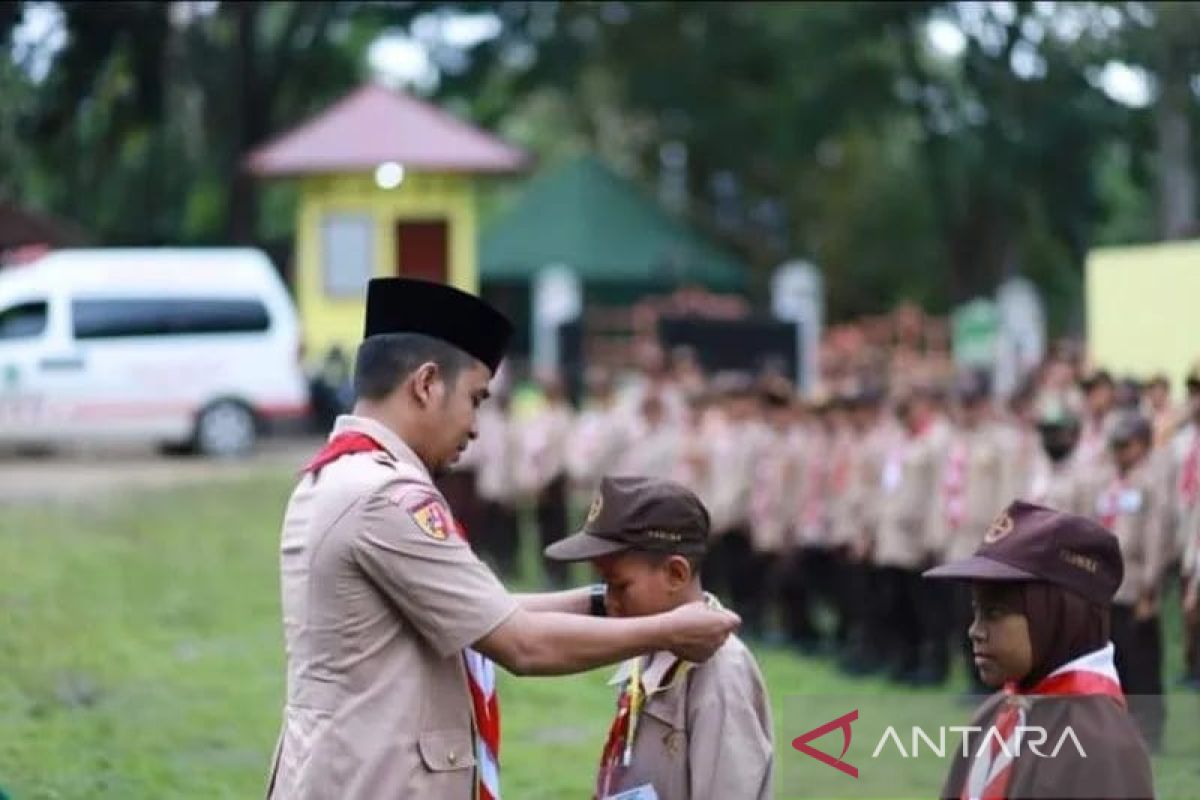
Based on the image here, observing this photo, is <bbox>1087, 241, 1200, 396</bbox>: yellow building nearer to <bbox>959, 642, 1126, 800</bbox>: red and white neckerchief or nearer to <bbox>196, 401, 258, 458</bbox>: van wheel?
<bbox>196, 401, 258, 458</bbox>: van wheel

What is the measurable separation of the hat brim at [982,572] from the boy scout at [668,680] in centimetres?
71

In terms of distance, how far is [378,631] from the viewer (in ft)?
14.7

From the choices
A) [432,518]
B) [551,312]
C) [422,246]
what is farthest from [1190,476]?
[551,312]

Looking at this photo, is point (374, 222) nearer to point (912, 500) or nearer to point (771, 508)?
point (771, 508)

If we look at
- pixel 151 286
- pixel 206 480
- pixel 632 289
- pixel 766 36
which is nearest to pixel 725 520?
pixel 206 480

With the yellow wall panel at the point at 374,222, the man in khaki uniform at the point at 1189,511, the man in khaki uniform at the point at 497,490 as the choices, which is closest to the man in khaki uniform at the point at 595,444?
the man in khaki uniform at the point at 497,490

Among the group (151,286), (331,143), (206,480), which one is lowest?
(206,480)

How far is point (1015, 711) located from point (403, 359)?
138 centimetres

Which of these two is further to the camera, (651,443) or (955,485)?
(651,443)

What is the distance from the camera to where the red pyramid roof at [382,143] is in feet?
88.9

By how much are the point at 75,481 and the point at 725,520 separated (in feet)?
21.5

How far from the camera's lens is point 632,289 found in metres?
35.5

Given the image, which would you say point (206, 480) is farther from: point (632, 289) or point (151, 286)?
point (632, 289)

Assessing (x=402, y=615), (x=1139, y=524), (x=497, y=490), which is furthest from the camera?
(x=497, y=490)
